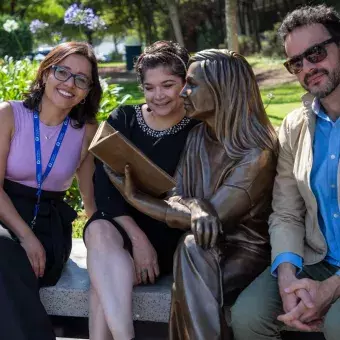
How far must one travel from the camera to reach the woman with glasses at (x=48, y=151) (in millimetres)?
3736

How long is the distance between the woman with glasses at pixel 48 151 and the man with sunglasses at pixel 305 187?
1.16m

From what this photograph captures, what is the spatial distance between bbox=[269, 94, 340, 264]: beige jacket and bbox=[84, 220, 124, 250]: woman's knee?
0.75m

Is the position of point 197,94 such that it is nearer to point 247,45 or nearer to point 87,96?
point 87,96

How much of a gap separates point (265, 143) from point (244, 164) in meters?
0.18

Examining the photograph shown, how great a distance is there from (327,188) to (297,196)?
0.19 m

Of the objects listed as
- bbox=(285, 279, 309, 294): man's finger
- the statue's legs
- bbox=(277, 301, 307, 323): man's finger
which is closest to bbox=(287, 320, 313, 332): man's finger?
bbox=(277, 301, 307, 323): man's finger

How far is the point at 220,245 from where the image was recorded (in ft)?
10.6

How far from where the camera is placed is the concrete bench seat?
11.4 feet

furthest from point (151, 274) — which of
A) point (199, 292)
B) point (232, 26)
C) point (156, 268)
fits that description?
point (232, 26)

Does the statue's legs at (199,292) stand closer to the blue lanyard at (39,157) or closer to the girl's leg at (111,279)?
the girl's leg at (111,279)

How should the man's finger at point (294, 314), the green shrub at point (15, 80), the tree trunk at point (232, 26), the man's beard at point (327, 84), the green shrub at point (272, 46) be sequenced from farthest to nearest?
1. the green shrub at point (272, 46)
2. the tree trunk at point (232, 26)
3. the green shrub at point (15, 80)
4. the man's beard at point (327, 84)
5. the man's finger at point (294, 314)

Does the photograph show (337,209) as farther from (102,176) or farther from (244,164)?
(102,176)

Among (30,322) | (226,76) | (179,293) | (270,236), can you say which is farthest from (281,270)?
(30,322)

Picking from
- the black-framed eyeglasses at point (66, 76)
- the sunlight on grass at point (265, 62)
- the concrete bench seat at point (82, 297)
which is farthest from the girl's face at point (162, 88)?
the sunlight on grass at point (265, 62)
